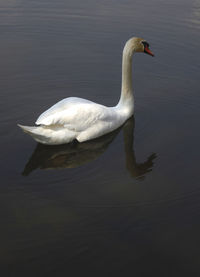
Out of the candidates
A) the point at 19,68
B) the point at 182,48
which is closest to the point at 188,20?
the point at 182,48

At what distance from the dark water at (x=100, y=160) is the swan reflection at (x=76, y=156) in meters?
0.02

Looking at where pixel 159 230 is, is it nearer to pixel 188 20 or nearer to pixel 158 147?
pixel 158 147

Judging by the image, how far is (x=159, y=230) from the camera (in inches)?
219

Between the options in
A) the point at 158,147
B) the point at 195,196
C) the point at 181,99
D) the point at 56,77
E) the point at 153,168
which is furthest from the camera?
the point at 56,77

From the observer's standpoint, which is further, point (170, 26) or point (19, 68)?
point (170, 26)

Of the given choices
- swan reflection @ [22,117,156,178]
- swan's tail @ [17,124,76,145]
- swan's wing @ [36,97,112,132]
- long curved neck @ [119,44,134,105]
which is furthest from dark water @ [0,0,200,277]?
long curved neck @ [119,44,134,105]

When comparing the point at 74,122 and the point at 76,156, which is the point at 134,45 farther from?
the point at 76,156

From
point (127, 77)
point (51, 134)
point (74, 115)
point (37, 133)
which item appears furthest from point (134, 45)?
point (37, 133)

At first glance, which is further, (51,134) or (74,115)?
(74,115)

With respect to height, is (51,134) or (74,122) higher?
(74,122)

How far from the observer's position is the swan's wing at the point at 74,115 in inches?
279

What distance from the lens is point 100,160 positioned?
697 centimetres

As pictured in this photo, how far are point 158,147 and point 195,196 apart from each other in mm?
1377

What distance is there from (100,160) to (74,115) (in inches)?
34.5
